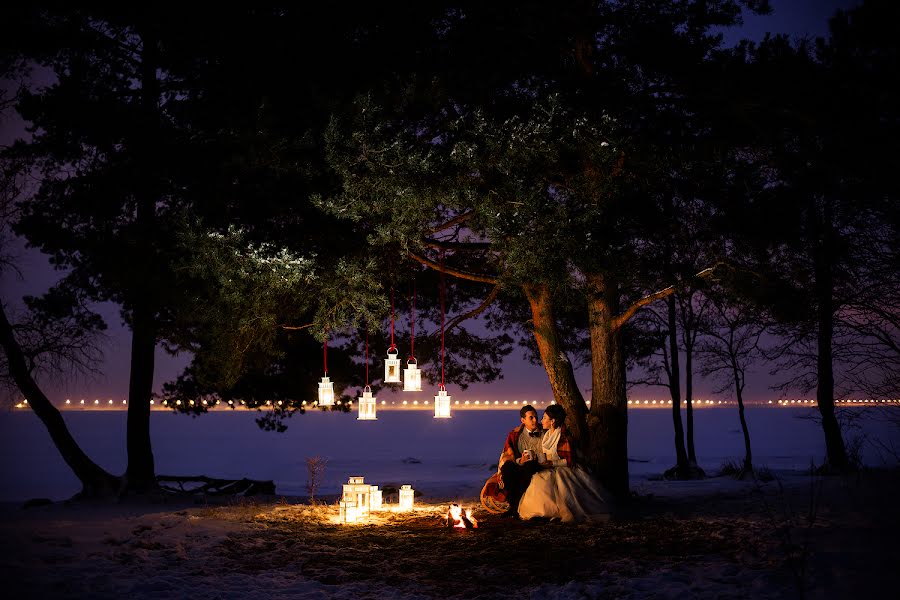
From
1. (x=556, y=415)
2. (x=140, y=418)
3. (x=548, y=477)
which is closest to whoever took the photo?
(x=548, y=477)

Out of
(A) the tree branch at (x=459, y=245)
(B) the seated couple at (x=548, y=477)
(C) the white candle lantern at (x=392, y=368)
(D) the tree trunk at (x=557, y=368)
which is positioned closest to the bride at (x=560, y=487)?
(B) the seated couple at (x=548, y=477)

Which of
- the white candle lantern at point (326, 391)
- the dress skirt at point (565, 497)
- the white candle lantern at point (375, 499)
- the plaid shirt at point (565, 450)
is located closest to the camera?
the dress skirt at point (565, 497)

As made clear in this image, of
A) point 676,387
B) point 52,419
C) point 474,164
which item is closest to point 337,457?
point 676,387

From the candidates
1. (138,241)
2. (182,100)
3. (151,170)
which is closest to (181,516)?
(138,241)

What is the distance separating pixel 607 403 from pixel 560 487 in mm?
1828

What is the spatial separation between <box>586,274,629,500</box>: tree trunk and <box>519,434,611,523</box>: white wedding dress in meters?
1.15

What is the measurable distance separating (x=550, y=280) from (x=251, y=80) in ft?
15.8

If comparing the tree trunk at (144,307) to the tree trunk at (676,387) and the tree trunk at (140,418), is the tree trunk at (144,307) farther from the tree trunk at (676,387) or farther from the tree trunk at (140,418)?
the tree trunk at (676,387)

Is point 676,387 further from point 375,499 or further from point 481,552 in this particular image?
point 481,552

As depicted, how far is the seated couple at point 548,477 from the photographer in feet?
28.6

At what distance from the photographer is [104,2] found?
1135 centimetres

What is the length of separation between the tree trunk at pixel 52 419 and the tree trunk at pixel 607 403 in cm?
908

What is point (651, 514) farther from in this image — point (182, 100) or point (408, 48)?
point (182, 100)

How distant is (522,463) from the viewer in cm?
938
